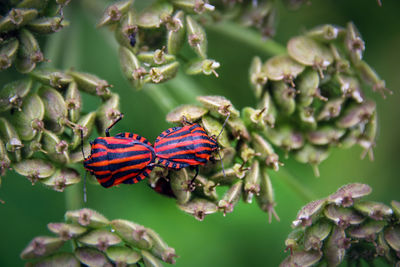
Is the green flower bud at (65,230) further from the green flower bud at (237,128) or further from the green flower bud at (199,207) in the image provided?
the green flower bud at (237,128)

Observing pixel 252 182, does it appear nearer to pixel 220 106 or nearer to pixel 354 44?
pixel 220 106

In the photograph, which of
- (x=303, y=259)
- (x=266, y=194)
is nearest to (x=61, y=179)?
(x=266, y=194)

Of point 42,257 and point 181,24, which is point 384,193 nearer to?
point 181,24

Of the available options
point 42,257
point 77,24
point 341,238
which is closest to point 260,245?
point 341,238

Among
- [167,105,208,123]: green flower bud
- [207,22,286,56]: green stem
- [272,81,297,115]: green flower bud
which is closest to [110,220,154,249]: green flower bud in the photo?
[167,105,208,123]: green flower bud

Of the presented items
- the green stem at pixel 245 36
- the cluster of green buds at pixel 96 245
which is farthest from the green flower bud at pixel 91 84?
the green stem at pixel 245 36

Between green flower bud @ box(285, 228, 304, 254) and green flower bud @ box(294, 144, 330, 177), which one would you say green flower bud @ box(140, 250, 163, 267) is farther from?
green flower bud @ box(294, 144, 330, 177)
